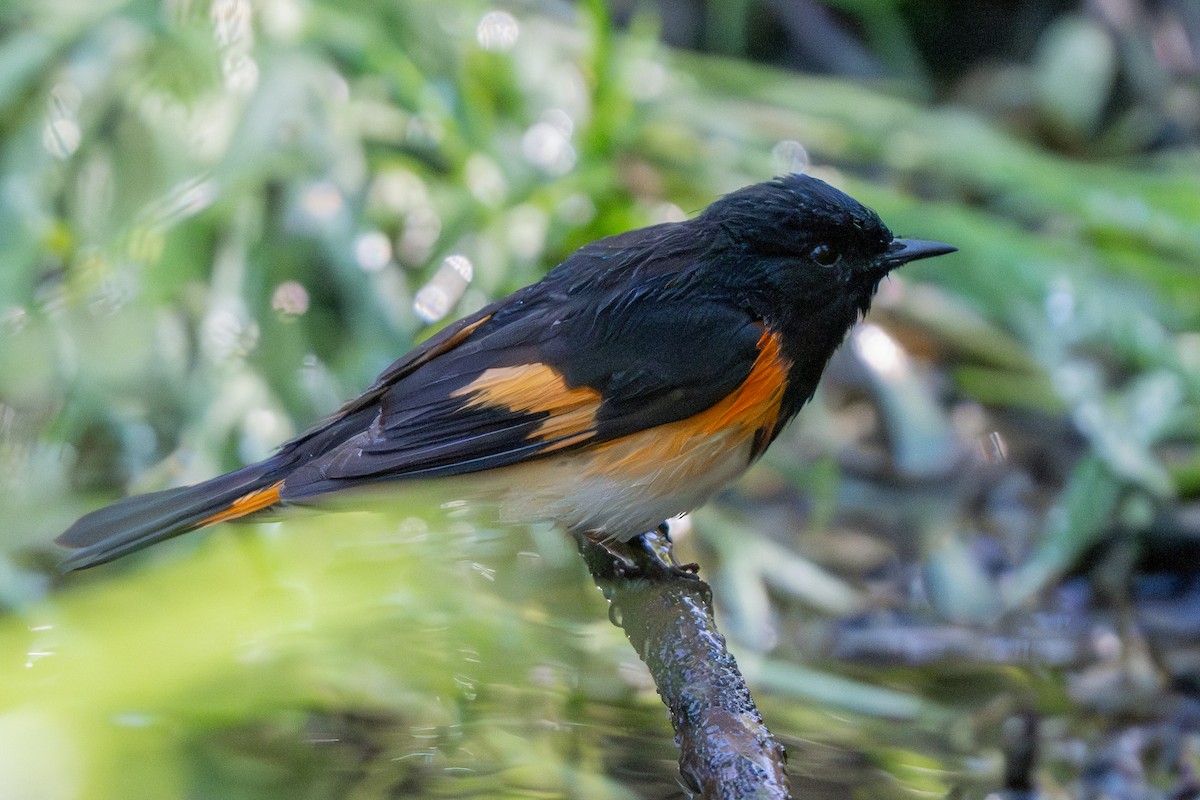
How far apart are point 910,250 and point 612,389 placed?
744 mm

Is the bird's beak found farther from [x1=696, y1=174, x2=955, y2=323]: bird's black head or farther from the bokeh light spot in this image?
the bokeh light spot

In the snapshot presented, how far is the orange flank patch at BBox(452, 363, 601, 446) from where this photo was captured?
2.79 metres

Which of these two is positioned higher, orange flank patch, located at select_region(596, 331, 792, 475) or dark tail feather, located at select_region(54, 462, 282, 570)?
orange flank patch, located at select_region(596, 331, 792, 475)

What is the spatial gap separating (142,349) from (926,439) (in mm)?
2611

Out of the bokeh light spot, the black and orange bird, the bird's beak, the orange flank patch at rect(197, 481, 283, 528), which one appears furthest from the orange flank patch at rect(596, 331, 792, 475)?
the bokeh light spot

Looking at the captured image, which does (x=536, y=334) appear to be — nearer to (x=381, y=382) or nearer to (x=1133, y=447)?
(x=381, y=382)

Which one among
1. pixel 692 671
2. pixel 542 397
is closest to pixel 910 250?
pixel 542 397

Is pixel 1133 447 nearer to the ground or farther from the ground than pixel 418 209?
nearer to the ground

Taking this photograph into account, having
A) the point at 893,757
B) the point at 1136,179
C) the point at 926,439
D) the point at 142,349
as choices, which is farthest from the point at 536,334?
the point at 1136,179

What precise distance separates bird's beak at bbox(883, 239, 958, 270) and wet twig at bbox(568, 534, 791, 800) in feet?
2.68

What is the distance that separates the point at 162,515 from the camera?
2.77 m

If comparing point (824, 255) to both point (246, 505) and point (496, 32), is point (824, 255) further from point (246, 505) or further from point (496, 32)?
point (496, 32)

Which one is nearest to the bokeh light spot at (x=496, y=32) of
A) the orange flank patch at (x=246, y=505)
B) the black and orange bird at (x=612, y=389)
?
the black and orange bird at (x=612, y=389)

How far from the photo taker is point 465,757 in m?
2.92
